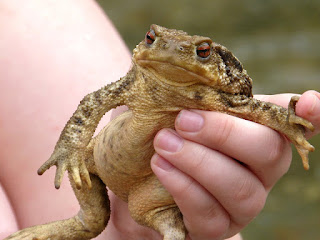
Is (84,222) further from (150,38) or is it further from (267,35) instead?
(267,35)

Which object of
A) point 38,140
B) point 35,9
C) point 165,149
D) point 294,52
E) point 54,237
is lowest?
point 294,52

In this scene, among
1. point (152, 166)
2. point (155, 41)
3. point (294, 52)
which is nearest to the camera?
point (155, 41)

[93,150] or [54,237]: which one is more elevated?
[93,150]

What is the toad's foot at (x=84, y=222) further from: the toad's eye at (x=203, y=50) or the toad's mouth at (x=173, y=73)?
the toad's eye at (x=203, y=50)

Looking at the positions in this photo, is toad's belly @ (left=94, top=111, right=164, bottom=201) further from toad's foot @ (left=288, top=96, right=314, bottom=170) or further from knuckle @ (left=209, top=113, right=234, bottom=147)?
toad's foot @ (left=288, top=96, right=314, bottom=170)

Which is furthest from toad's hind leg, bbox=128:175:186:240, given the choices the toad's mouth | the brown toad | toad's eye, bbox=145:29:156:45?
toad's eye, bbox=145:29:156:45

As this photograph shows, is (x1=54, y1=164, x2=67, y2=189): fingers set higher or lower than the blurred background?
higher

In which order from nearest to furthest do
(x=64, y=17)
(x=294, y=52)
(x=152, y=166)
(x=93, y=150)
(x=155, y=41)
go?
(x=155, y=41) → (x=152, y=166) → (x=93, y=150) → (x=64, y=17) → (x=294, y=52)

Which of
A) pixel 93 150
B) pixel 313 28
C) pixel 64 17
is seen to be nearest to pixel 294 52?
pixel 313 28

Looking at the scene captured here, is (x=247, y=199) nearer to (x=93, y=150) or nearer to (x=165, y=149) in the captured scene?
(x=165, y=149)
